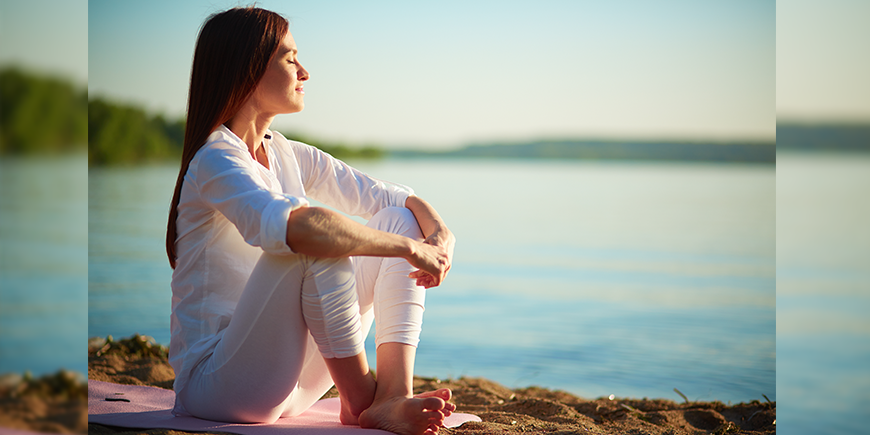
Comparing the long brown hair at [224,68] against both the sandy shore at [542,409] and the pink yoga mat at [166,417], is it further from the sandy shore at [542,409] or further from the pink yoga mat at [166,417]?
the sandy shore at [542,409]

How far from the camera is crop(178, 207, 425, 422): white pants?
1.31 m

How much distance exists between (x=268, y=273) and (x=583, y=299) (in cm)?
403

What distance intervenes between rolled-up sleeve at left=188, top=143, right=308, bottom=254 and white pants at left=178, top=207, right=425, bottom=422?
0.07 metres

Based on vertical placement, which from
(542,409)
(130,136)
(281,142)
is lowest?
(542,409)

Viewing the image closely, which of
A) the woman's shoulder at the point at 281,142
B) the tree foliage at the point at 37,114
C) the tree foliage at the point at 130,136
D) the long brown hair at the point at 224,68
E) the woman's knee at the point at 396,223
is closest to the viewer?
the tree foliage at the point at 37,114

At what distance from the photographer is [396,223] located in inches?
64.2

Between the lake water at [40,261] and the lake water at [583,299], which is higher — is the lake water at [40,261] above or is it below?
above

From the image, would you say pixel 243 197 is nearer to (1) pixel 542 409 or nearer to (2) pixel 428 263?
(2) pixel 428 263

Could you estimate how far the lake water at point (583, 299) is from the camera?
3391 millimetres

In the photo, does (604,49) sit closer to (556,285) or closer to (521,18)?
(521,18)

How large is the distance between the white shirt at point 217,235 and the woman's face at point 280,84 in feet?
0.45

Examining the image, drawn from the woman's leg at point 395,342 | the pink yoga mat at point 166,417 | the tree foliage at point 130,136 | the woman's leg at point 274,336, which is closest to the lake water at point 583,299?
the pink yoga mat at point 166,417

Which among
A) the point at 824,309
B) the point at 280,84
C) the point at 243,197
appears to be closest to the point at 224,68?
the point at 280,84

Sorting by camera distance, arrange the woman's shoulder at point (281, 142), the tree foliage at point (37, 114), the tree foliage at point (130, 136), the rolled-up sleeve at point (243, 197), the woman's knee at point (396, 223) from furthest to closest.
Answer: the tree foliage at point (130, 136), the woman's shoulder at point (281, 142), the woman's knee at point (396, 223), the rolled-up sleeve at point (243, 197), the tree foliage at point (37, 114)
